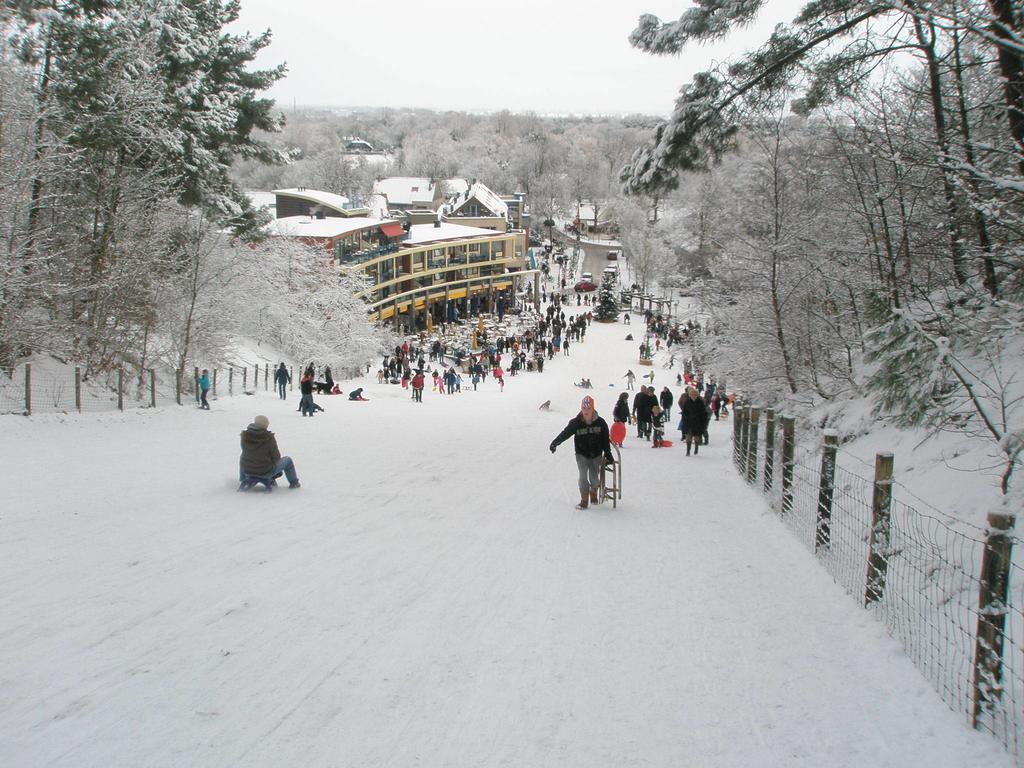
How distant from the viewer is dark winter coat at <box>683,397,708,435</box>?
15953 mm

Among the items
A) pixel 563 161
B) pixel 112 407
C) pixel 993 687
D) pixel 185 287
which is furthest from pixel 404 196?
pixel 993 687

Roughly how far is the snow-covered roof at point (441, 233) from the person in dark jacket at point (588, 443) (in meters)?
59.2

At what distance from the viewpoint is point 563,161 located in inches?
5920

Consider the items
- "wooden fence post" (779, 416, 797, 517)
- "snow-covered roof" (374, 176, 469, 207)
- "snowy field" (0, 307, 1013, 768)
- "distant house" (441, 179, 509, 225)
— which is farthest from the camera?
"snow-covered roof" (374, 176, 469, 207)

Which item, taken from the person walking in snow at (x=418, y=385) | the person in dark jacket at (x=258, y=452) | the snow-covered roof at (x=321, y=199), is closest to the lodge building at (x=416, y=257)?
the snow-covered roof at (x=321, y=199)

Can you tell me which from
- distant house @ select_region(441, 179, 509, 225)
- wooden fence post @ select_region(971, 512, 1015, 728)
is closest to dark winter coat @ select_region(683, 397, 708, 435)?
wooden fence post @ select_region(971, 512, 1015, 728)

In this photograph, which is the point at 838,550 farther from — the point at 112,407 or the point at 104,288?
the point at 104,288

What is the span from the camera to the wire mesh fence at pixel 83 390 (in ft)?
52.3

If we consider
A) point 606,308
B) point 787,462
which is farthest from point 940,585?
point 606,308

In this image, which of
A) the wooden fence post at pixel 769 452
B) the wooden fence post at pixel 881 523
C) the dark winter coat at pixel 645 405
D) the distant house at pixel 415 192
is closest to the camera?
the wooden fence post at pixel 881 523

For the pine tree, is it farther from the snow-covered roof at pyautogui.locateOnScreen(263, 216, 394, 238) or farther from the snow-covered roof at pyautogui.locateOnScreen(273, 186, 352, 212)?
the snow-covered roof at pyautogui.locateOnScreen(273, 186, 352, 212)

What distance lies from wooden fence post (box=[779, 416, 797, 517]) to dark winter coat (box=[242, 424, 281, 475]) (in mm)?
6203

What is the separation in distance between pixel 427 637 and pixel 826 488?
4090mm

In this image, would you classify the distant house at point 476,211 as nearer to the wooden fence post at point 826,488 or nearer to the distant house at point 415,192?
the distant house at point 415,192
